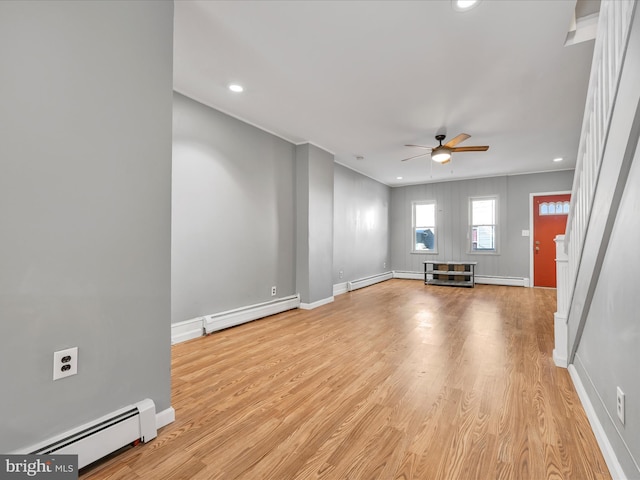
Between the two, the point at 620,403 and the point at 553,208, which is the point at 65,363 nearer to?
the point at 620,403

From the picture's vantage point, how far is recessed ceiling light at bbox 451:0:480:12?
6.63 feet

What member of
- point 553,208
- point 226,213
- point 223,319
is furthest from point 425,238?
point 223,319

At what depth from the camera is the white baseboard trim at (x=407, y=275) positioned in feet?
28.1

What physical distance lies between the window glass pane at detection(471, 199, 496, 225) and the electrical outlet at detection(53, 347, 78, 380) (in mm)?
8345

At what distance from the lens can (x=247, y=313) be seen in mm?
4043

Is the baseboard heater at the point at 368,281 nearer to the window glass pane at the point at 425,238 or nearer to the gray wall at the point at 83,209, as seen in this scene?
the window glass pane at the point at 425,238

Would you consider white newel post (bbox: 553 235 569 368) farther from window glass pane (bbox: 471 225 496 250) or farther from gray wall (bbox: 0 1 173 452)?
window glass pane (bbox: 471 225 496 250)

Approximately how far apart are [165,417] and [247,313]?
89.1 inches

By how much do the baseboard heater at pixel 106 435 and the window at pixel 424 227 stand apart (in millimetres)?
7938

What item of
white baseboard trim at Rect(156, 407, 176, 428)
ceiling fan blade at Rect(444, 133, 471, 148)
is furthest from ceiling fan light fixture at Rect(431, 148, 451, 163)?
white baseboard trim at Rect(156, 407, 176, 428)

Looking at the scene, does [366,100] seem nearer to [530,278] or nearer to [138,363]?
[138,363]

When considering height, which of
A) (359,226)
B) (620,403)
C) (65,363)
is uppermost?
(359,226)

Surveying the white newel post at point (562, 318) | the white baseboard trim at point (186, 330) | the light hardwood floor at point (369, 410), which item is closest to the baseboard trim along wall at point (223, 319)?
the white baseboard trim at point (186, 330)

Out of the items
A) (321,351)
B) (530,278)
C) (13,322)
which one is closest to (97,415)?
(13,322)
